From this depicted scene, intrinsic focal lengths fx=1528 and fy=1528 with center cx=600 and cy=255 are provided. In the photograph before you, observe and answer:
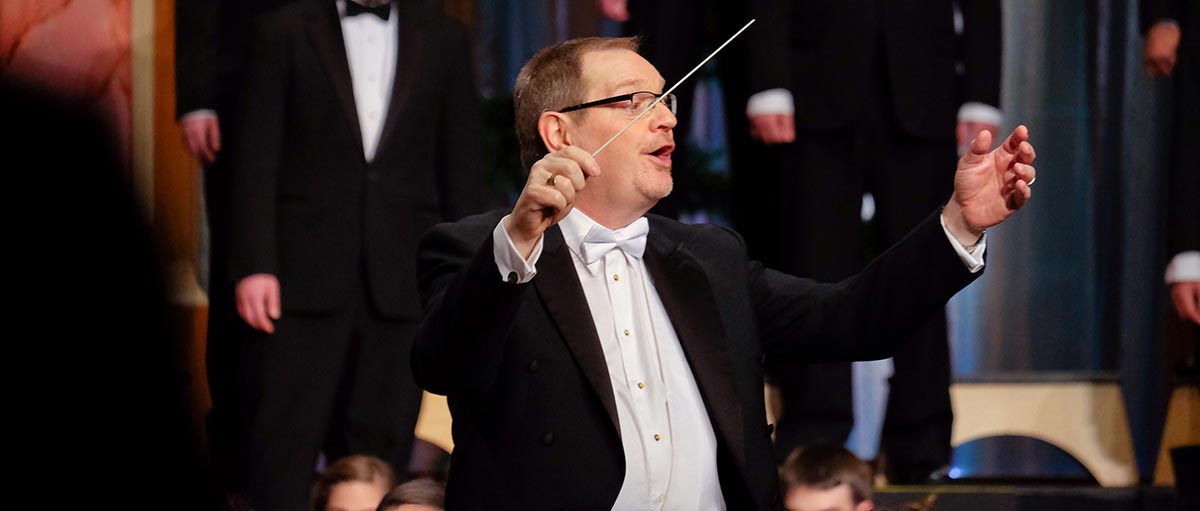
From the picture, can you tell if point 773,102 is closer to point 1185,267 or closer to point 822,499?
point 822,499

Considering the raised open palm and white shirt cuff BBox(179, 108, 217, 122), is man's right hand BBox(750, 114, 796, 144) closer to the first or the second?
white shirt cuff BBox(179, 108, 217, 122)

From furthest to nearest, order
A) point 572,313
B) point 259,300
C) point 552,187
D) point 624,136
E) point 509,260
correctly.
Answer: point 259,300, point 624,136, point 572,313, point 509,260, point 552,187

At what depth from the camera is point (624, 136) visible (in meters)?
2.63

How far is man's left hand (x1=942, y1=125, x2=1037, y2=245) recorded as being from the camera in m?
2.28

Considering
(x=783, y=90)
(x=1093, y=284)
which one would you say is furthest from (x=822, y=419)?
(x=1093, y=284)

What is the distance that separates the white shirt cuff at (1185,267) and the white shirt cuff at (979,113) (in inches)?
24.9

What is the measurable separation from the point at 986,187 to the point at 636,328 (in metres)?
0.61

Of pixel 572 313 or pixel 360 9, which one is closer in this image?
pixel 572 313

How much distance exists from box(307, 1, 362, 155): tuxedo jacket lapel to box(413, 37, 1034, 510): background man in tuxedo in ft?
5.36

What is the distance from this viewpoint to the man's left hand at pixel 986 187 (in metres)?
2.28

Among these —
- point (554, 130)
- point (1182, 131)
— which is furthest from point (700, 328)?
point (1182, 131)

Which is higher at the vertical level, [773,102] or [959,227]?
[773,102]

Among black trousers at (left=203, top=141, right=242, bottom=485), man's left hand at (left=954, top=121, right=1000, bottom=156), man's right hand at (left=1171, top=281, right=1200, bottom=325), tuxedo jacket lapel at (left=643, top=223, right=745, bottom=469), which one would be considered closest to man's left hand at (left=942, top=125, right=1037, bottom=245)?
tuxedo jacket lapel at (left=643, top=223, right=745, bottom=469)

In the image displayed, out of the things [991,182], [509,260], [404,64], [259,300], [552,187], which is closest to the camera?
[552,187]
